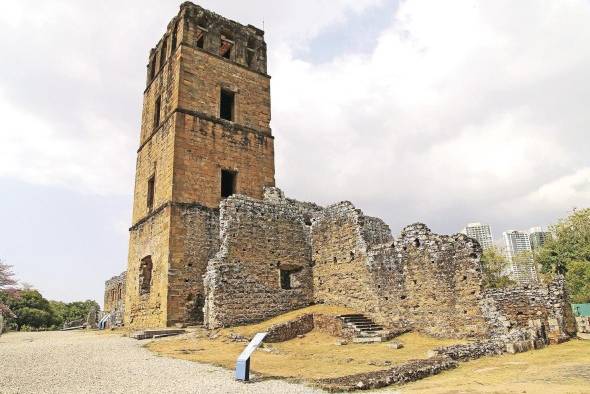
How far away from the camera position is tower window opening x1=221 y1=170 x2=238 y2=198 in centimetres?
1837

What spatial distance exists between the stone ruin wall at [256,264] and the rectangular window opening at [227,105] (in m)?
6.20

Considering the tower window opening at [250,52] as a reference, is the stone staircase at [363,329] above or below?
below

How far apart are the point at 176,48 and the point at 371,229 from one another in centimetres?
1227

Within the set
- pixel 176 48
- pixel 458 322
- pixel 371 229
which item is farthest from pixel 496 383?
pixel 176 48

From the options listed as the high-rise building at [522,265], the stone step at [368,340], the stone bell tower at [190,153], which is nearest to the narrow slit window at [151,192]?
the stone bell tower at [190,153]

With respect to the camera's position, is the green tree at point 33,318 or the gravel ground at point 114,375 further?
the green tree at point 33,318

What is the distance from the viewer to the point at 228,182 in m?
18.7

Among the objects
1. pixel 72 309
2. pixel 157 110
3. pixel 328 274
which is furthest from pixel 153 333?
pixel 72 309

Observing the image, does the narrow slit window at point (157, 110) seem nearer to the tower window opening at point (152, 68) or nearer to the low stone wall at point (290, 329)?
the tower window opening at point (152, 68)

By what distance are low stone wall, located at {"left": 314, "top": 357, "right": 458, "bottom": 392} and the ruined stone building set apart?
4174mm

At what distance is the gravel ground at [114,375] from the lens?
19.7 ft

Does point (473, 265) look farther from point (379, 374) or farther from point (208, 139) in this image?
point (208, 139)

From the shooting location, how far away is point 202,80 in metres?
18.9

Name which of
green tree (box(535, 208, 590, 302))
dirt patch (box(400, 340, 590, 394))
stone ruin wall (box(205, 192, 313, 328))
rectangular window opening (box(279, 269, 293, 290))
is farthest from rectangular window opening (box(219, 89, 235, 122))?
green tree (box(535, 208, 590, 302))
